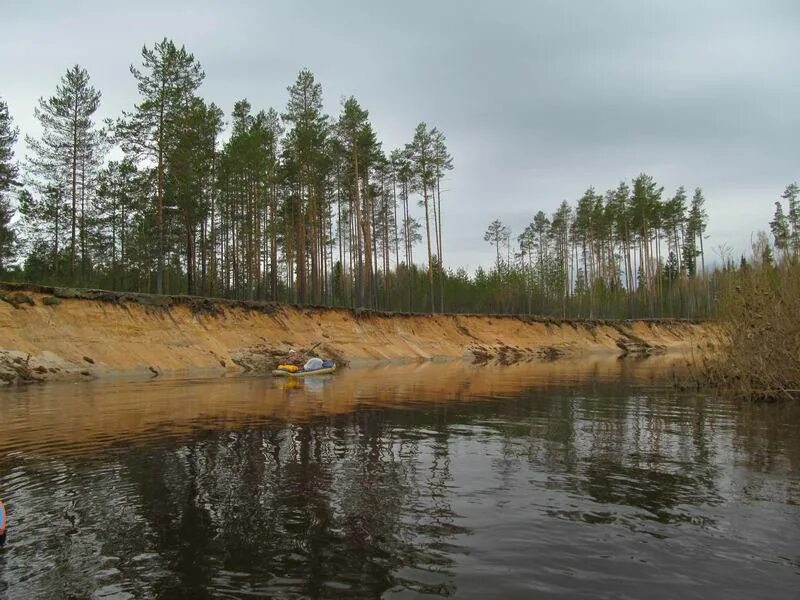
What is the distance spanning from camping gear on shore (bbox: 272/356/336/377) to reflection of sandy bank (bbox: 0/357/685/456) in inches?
42.3

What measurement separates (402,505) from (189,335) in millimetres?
31495

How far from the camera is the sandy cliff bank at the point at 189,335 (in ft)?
93.0

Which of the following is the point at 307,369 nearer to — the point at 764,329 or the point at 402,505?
the point at 764,329

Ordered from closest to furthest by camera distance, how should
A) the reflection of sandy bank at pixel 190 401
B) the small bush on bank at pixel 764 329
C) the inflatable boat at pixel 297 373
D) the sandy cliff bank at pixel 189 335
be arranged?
1. the reflection of sandy bank at pixel 190 401
2. the small bush on bank at pixel 764 329
3. the sandy cliff bank at pixel 189 335
4. the inflatable boat at pixel 297 373

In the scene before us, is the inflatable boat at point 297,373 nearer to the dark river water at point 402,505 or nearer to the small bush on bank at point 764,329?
the dark river water at point 402,505

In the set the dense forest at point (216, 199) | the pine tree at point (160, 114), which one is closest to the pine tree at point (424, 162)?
the dense forest at point (216, 199)

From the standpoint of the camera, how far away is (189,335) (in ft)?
117


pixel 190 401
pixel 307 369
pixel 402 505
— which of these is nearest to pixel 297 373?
pixel 307 369

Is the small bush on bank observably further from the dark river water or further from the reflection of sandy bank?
the reflection of sandy bank

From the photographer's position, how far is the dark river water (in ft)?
17.1

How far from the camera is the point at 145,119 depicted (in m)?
36.6

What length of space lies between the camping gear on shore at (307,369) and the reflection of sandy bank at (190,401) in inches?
42.3

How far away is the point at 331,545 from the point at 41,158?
4768 centimetres

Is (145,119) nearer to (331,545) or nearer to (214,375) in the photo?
(214,375)
